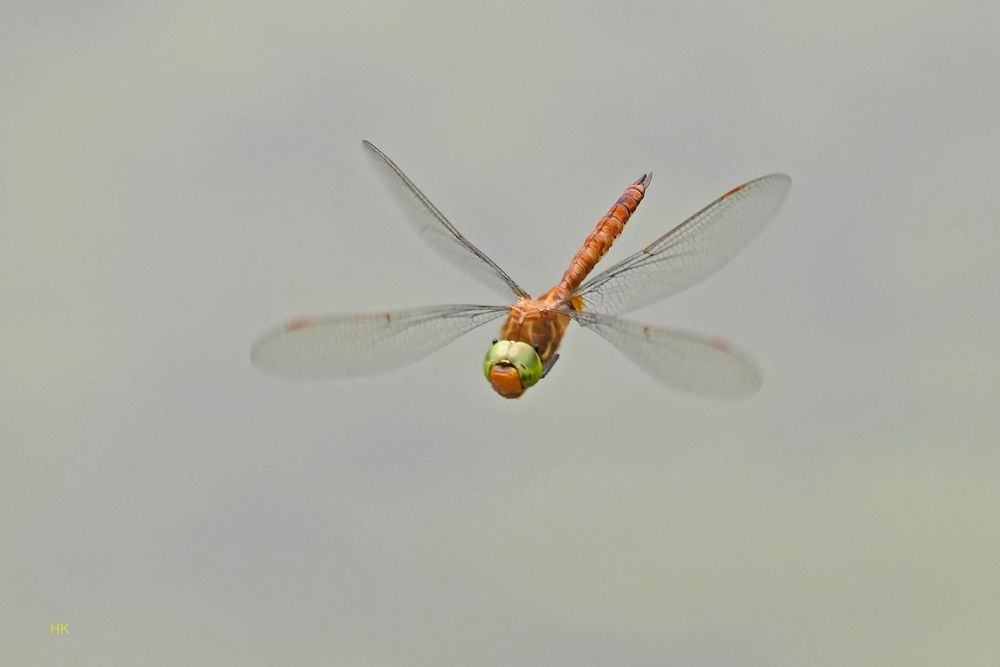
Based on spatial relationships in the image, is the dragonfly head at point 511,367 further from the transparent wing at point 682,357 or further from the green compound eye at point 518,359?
the transparent wing at point 682,357

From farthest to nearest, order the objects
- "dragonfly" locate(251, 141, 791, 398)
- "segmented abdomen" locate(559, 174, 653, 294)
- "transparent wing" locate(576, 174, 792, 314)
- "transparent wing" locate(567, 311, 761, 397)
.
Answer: "segmented abdomen" locate(559, 174, 653, 294) < "transparent wing" locate(576, 174, 792, 314) < "dragonfly" locate(251, 141, 791, 398) < "transparent wing" locate(567, 311, 761, 397)

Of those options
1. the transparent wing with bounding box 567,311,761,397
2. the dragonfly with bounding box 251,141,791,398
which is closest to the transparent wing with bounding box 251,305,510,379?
the dragonfly with bounding box 251,141,791,398

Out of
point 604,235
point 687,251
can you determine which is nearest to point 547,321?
point 687,251

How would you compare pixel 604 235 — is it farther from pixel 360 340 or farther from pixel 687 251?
pixel 360 340

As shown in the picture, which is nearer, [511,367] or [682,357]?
[682,357]

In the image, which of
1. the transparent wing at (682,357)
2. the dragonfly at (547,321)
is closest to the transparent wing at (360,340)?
the dragonfly at (547,321)

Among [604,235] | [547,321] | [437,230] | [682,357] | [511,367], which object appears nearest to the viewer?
[682,357]

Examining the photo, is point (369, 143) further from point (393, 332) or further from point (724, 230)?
point (724, 230)

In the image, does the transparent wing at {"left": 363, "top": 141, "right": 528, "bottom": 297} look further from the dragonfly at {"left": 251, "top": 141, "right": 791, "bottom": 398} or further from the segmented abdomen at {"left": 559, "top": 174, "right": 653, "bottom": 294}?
the segmented abdomen at {"left": 559, "top": 174, "right": 653, "bottom": 294}
